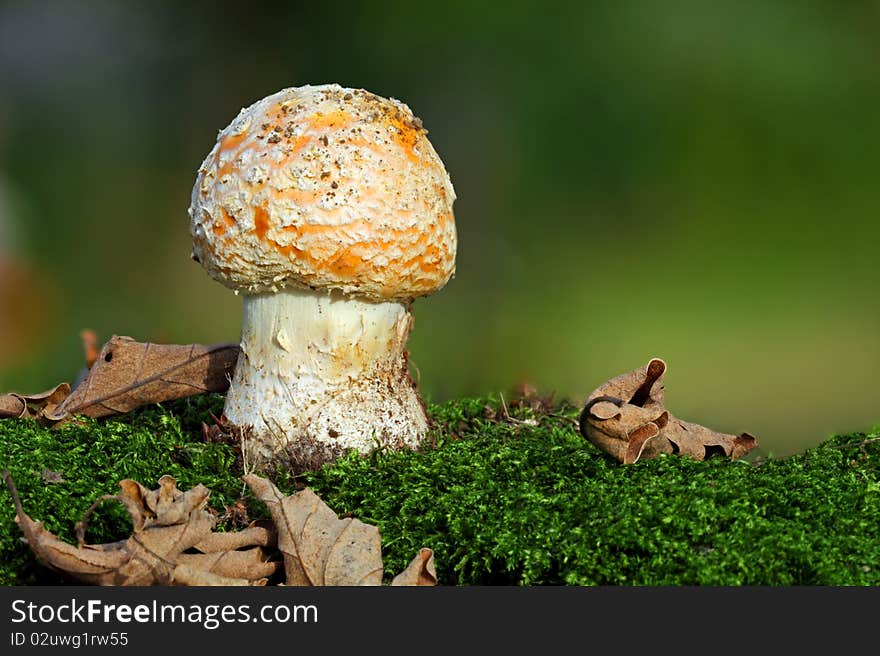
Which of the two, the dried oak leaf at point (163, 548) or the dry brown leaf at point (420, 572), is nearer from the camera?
the dried oak leaf at point (163, 548)

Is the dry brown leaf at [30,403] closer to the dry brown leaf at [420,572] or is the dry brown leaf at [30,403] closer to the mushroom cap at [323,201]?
the mushroom cap at [323,201]

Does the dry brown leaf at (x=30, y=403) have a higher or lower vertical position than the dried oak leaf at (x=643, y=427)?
lower

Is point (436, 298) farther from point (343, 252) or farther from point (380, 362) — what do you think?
point (343, 252)

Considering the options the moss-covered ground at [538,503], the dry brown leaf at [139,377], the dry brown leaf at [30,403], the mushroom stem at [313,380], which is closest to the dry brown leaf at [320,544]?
the moss-covered ground at [538,503]

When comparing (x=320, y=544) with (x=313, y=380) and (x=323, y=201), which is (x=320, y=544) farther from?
(x=323, y=201)

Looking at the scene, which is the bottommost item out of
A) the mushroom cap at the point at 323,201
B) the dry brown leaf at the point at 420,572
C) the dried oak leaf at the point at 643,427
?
the dry brown leaf at the point at 420,572

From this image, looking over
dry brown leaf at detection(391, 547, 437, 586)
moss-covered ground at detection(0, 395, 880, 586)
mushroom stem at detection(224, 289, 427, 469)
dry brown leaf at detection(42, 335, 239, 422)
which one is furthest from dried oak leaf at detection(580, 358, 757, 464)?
dry brown leaf at detection(42, 335, 239, 422)

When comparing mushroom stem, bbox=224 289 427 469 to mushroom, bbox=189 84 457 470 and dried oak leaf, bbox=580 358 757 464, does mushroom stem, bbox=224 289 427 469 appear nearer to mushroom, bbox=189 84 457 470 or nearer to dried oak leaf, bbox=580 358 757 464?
mushroom, bbox=189 84 457 470
